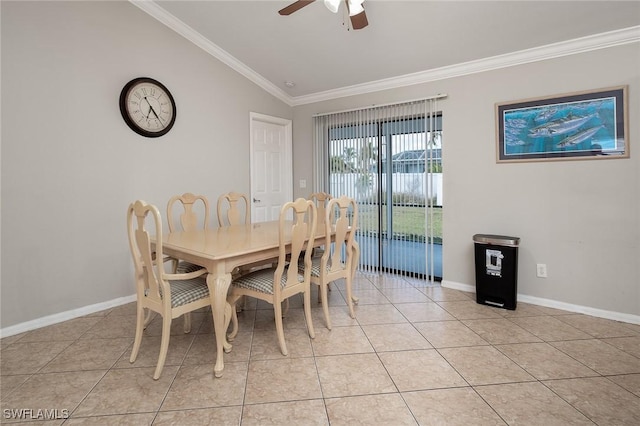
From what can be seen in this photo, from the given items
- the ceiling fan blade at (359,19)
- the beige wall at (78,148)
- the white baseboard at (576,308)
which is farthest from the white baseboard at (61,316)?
the white baseboard at (576,308)

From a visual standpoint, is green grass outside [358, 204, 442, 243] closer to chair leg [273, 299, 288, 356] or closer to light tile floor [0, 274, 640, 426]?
light tile floor [0, 274, 640, 426]

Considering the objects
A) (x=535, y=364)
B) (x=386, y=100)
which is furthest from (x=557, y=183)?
(x=386, y=100)

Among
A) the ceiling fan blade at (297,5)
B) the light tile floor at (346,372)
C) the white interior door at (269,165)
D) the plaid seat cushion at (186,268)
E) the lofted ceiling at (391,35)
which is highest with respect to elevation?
the lofted ceiling at (391,35)

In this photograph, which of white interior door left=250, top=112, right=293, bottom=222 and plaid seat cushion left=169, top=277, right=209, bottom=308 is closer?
plaid seat cushion left=169, top=277, right=209, bottom=308

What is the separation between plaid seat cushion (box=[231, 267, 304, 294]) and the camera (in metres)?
2.18

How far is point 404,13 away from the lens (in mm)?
2658

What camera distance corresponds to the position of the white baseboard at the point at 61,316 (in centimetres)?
243

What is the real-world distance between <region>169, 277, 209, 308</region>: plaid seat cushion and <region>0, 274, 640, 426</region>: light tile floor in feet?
1.42

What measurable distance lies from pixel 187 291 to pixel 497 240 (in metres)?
2.63

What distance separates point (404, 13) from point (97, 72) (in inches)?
107

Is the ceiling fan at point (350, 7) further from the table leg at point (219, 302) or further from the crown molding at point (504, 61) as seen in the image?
the table leg at point (219, 302)

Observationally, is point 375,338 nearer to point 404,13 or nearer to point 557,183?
point 557,183

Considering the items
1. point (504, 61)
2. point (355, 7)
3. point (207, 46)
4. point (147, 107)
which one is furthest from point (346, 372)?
point (207, 46)

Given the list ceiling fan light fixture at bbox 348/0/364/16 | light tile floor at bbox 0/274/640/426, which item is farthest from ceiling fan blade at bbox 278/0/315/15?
light tile floor at bbox 0/274/640/426
